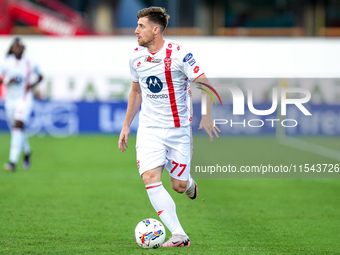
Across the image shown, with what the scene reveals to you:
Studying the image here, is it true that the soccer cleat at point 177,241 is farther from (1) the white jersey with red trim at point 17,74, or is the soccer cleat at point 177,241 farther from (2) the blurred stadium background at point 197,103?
(1) the white jersey with red trim at point 17,74

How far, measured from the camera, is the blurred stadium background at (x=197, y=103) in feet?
30.5

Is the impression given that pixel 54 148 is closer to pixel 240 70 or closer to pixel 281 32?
pixel 240 70

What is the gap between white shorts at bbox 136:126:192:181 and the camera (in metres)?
6.50

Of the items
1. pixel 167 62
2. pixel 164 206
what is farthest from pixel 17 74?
pixel 164 206

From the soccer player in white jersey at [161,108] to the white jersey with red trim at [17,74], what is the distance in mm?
7212

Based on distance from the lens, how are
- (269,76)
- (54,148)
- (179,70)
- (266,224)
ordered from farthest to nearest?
(269,76), (54,148), (266,224), (179,70)

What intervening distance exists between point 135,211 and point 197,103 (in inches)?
576

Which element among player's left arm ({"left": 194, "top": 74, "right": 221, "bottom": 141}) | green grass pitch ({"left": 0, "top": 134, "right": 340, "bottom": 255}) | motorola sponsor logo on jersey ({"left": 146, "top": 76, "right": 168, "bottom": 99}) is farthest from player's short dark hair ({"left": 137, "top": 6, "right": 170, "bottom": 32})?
green grass pitch ({"left": 0, "top": 134, "right": 340, "bottom": 255})

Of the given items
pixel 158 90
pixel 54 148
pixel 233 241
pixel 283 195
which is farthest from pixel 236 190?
pixel 54 148

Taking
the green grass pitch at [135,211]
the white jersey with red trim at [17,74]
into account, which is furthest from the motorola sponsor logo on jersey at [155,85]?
the white jersey with red trim at [17,74]

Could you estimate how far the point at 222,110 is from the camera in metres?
23.6

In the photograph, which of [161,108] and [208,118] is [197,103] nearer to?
[161,108]

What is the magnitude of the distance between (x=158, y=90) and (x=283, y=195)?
4.91m

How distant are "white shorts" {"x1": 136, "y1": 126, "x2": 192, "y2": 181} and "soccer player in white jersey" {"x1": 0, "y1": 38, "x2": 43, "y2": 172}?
7.10 metres
